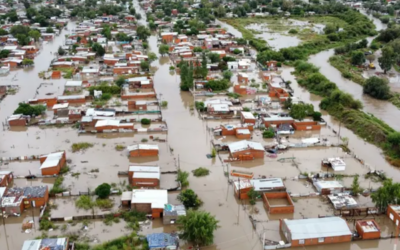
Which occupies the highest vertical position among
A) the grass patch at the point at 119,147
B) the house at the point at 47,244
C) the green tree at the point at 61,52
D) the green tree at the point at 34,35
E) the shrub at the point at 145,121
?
the green tree at the point at 34,35

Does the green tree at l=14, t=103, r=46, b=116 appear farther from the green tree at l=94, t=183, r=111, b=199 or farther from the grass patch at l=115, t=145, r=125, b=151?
the green tree at l=94, t=183, r=111, b=199

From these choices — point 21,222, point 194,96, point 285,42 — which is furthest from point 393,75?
point 21,222

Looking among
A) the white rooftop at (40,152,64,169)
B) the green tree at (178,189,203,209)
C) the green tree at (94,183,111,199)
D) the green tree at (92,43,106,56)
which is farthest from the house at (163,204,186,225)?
the green tree at (92,43,106,56)

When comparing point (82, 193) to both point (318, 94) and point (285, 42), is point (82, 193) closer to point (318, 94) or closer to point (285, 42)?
point (318, 94)


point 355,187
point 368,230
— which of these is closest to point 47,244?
point 368,230

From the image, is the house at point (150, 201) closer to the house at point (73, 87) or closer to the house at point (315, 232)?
the house at point (315, 232)

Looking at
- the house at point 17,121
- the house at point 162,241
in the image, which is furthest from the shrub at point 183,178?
the house at point 17,121
